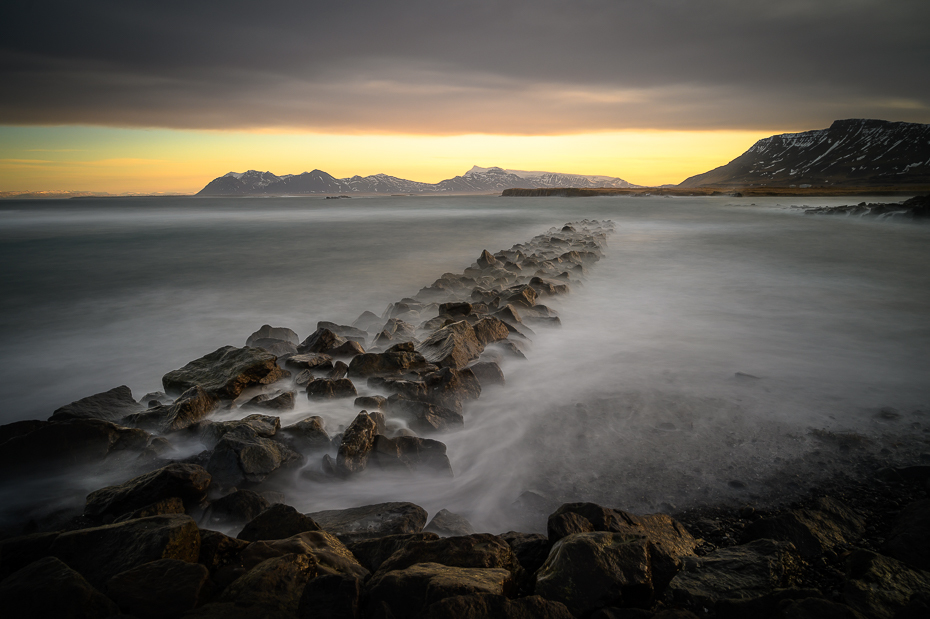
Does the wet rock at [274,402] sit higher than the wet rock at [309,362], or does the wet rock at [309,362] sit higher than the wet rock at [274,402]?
the wet rock at [309,362]

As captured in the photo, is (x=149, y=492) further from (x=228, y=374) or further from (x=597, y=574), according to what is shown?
(x=597, y=574)

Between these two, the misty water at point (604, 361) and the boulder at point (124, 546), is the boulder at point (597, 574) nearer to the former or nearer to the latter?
the misty water at point (604, 361)

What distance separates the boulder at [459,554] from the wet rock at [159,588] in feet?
2.46

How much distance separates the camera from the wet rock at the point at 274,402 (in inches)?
164

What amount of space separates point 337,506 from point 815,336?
6424 mm

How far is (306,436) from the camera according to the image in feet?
11.6

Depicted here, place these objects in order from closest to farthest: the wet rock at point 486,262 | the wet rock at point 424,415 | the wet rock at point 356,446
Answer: the wet rock at point 356,446 < the wet rock at point 424,415 < the wet rock at point 486,262

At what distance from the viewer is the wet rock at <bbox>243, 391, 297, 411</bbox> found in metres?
4.16

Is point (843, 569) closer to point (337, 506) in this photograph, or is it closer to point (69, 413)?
point (337, 506)

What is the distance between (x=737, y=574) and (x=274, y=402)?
3662 millimetres

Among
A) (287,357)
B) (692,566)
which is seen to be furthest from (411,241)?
(692,566)

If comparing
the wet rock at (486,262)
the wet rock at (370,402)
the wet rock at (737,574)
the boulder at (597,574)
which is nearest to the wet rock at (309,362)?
the wet rock at (370,402)

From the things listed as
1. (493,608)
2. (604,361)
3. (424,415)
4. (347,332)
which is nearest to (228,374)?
(424,415)

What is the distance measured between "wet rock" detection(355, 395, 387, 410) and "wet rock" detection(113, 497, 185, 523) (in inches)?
64.3
